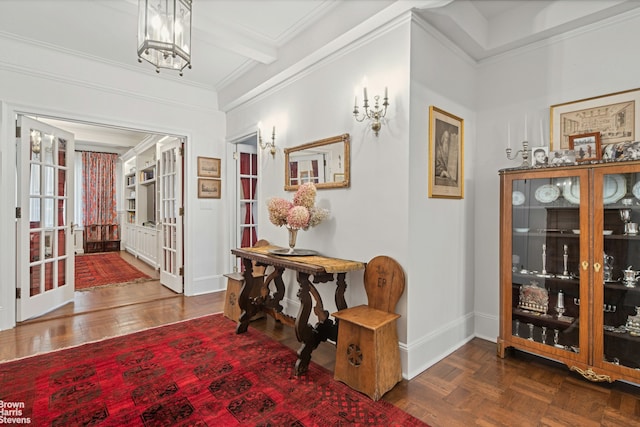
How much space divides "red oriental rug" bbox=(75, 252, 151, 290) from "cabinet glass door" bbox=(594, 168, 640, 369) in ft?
19.8

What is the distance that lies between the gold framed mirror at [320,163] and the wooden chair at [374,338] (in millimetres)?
852

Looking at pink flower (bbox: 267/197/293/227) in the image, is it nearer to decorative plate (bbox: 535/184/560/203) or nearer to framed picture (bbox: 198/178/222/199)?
decorative plate (bbox: 535/184/560/203)

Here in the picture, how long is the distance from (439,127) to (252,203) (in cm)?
330

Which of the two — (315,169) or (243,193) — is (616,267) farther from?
(243,193)


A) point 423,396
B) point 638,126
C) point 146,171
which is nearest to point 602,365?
point 423,396

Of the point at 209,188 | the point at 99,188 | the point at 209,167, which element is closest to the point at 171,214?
the point at 209,188

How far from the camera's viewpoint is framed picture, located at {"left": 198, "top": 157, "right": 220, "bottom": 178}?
15.0ft

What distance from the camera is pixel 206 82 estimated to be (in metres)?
4.44

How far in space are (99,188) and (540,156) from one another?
1018cm

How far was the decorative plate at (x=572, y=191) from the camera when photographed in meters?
2.26

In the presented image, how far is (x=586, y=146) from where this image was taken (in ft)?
7.85

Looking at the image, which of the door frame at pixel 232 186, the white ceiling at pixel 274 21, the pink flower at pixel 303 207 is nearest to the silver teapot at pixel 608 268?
the white ceiling at pixel 274 21

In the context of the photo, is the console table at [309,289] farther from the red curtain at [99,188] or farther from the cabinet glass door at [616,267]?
the red curtain at [99,188]

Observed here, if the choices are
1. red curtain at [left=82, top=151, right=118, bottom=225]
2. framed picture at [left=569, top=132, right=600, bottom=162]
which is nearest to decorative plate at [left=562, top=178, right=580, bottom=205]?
framed picture at [left=569, top=132, right=600, bottom=162]
